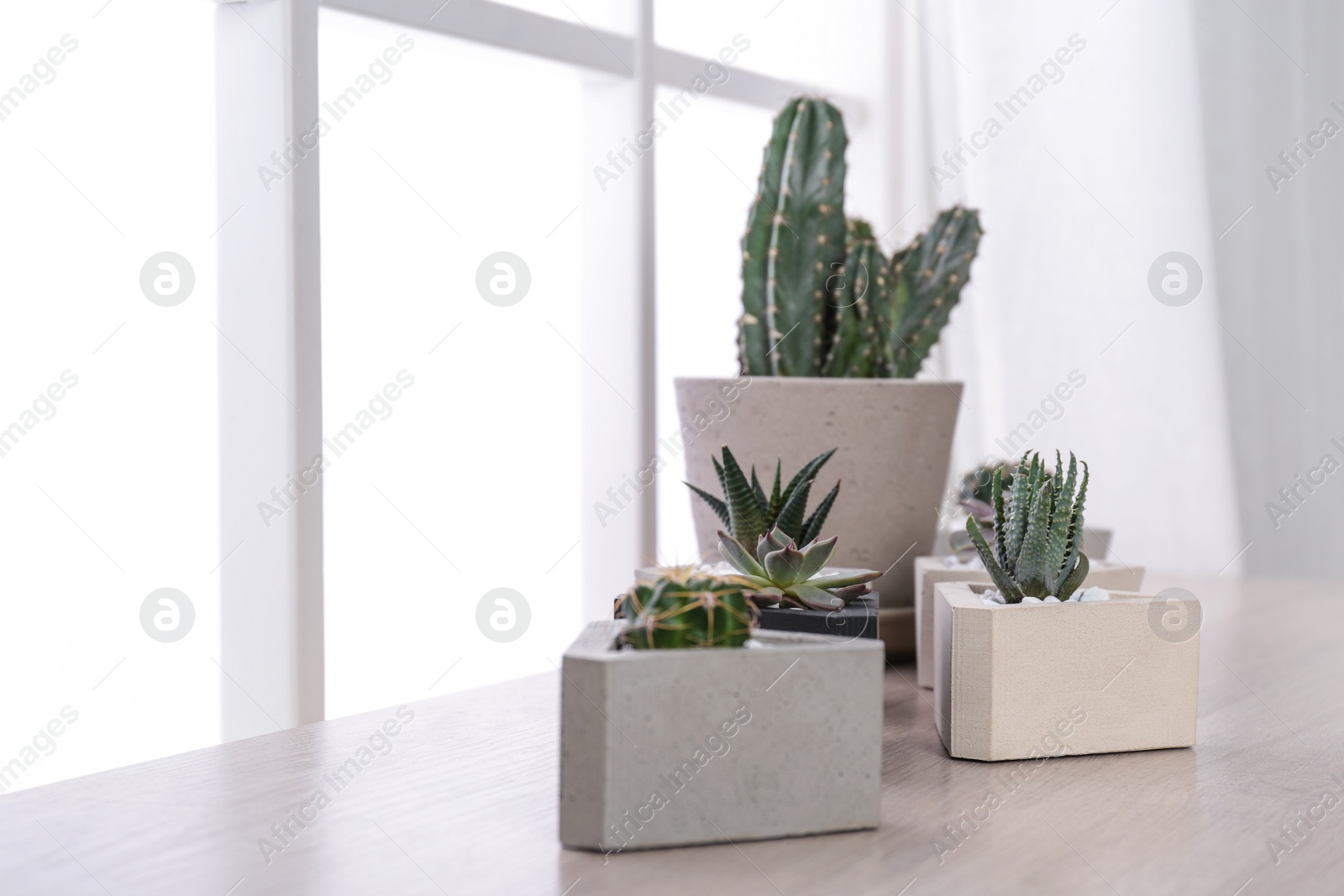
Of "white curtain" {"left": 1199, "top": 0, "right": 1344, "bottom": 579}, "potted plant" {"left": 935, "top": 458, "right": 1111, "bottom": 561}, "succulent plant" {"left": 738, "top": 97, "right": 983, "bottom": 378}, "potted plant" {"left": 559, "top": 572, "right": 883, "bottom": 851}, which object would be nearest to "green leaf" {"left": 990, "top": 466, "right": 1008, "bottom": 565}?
"potted plant" {"left": 935, "top": 458, "right": 1111, "bottom": 561}

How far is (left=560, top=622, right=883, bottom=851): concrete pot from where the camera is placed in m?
0.61

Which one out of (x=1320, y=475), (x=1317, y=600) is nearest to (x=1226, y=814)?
(x=1317, y=600)

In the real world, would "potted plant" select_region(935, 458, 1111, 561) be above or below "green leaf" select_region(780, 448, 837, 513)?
below

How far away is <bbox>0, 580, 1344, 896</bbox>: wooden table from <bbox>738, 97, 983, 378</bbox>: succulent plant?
0.45 metres

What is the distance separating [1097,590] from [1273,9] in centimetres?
157

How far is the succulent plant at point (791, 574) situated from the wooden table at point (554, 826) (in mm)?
118

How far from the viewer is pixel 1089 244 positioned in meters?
2.14

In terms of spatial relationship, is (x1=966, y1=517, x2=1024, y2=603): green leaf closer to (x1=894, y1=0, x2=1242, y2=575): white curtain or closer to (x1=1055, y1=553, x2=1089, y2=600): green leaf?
(x1=1055, y1=553, x2=1089, y2=600): green leaf

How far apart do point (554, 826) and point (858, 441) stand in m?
0.58

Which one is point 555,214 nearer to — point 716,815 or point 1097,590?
point 1097,590

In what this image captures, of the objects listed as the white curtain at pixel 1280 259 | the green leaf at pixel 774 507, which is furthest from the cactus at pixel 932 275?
the white curtain at pixel 1280 259

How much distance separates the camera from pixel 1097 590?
84cm

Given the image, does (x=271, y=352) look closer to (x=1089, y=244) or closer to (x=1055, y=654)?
(x=1055, y=654)

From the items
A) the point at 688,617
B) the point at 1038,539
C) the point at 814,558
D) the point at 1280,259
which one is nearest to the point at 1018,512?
the point at 1038,539
